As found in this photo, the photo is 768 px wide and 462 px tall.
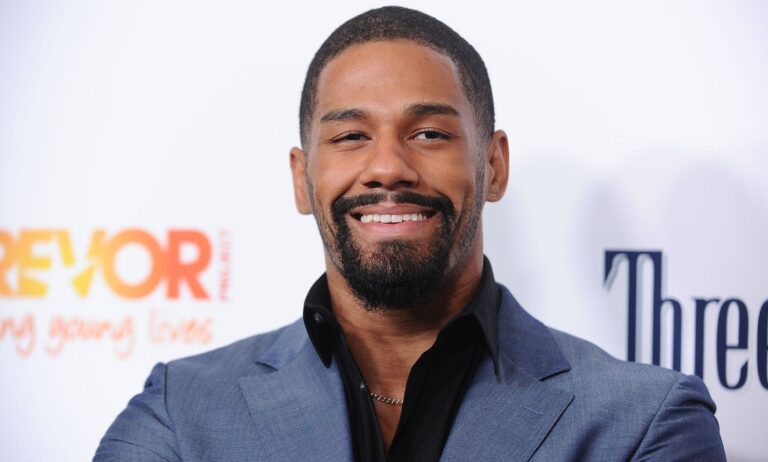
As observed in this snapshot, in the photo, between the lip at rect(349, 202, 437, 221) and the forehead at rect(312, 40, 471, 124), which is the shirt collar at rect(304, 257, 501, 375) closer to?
the lip at rect(349, 202, 437, 221)

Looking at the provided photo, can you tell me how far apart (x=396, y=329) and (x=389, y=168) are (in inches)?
14.3

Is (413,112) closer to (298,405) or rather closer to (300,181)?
(300,181)

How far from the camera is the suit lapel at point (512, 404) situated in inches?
61.9

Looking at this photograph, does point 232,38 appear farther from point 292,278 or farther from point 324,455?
point 324,455

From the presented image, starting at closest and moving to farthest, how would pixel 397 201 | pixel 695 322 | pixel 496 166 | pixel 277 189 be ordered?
1. pixel 397 201
2. pixel 496 166
3. pixel 695 322
4. pixel 277 189

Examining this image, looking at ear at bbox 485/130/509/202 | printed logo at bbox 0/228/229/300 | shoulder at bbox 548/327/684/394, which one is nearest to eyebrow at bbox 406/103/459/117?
ear at bbox 485/130/509/202

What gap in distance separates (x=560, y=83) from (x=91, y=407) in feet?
5.37

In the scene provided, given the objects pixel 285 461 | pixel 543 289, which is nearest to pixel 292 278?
pixel 543 289

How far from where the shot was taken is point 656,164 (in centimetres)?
224

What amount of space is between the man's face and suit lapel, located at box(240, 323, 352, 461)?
19cm

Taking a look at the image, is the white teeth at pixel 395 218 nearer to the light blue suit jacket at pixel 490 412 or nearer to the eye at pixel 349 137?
the eye at pixel 349 137

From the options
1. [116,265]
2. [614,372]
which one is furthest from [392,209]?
[116,265]

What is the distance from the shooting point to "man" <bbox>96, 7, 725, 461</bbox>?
160 cm

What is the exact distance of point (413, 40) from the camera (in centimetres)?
182
